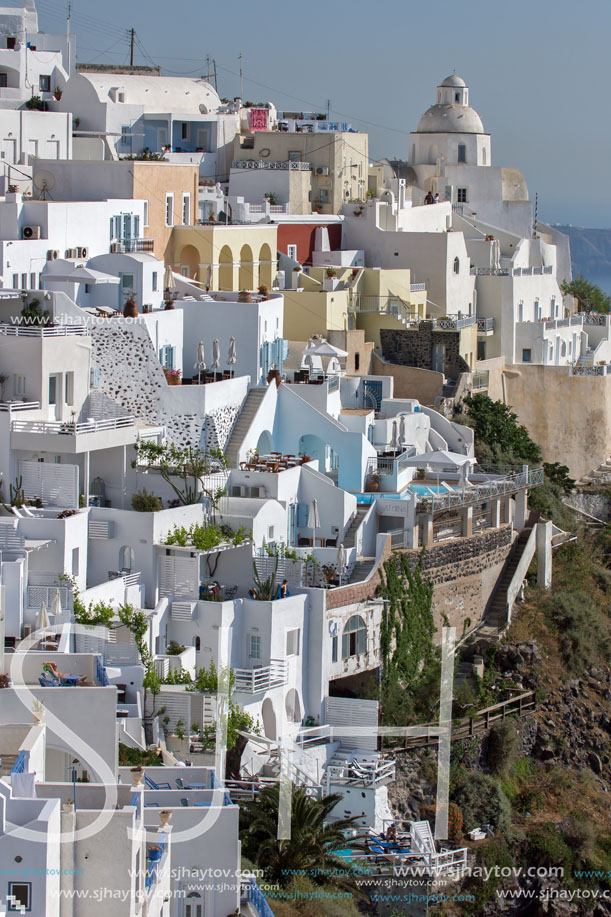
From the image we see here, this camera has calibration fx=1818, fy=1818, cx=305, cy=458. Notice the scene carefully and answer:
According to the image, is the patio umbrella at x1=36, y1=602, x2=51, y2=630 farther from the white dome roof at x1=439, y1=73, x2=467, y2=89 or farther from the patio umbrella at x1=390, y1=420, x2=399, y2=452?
the white dome roof at x1=439, y1=73, x2=467, y2=89

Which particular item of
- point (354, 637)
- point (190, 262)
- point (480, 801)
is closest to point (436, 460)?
point (354, 637)

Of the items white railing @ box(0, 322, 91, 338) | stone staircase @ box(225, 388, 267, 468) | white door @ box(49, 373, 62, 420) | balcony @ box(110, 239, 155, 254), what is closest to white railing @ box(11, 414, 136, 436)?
white door @ box(49, 373, 62, 420)

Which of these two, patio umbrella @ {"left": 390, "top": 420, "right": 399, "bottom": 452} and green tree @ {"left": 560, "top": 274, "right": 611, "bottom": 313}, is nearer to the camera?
patio umbrella @ {"left": 390, "top": 420, "right": 399, "bottom": 452}

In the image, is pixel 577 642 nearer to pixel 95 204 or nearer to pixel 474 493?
pixel 474 493

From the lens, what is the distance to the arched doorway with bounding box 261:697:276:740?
34.6 meters

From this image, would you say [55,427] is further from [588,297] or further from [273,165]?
[588,297]

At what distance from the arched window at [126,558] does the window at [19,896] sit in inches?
627

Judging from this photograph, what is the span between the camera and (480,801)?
36.2m

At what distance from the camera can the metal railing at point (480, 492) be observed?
4066cm

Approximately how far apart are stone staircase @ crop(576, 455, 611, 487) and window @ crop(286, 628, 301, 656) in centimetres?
1993

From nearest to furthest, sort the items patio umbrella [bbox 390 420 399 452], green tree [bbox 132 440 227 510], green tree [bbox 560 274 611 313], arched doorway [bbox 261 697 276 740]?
1. arched doorway [bbox 261 697 276 740]
2. green tree [bbox 132 440 227 510]
3. patio umbrella [bbox 390 420 399 452]
4. green tree [bbox 560 274 611 313]

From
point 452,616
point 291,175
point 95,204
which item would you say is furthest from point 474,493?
point 291,175

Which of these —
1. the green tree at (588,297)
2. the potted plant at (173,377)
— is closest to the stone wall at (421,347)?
the potted plant at (173,377)

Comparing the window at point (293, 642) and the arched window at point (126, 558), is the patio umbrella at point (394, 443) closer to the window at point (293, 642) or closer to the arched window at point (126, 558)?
the window at point (293, 642)
